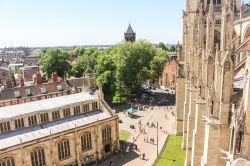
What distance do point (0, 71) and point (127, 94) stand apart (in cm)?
6912

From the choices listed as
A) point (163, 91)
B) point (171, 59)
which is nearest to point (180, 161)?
point (163, 91)

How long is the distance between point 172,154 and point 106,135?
885 cm

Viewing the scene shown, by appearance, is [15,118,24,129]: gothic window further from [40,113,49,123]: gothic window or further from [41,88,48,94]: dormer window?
[41,88,48,94]: dormer window

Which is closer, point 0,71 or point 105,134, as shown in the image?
point 105,134

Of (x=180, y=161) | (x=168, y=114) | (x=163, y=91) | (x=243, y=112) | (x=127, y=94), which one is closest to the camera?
(x=243, y=112)

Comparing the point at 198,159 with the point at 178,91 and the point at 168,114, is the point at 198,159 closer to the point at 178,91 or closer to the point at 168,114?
the point at 178,91

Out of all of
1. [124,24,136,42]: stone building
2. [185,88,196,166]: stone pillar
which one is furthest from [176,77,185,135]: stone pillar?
[124,24,136,42]: stone building

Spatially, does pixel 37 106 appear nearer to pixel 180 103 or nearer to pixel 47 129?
pixel 47 129

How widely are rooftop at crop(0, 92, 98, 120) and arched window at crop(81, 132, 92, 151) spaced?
5.09m

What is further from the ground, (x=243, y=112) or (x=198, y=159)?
(x=243, y=112)

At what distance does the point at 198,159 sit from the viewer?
21.0m

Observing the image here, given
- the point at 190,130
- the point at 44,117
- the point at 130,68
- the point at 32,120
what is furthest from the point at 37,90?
the point at 190,130

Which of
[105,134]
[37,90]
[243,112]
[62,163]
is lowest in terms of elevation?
[62,163]

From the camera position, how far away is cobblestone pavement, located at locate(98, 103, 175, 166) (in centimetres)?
3086
